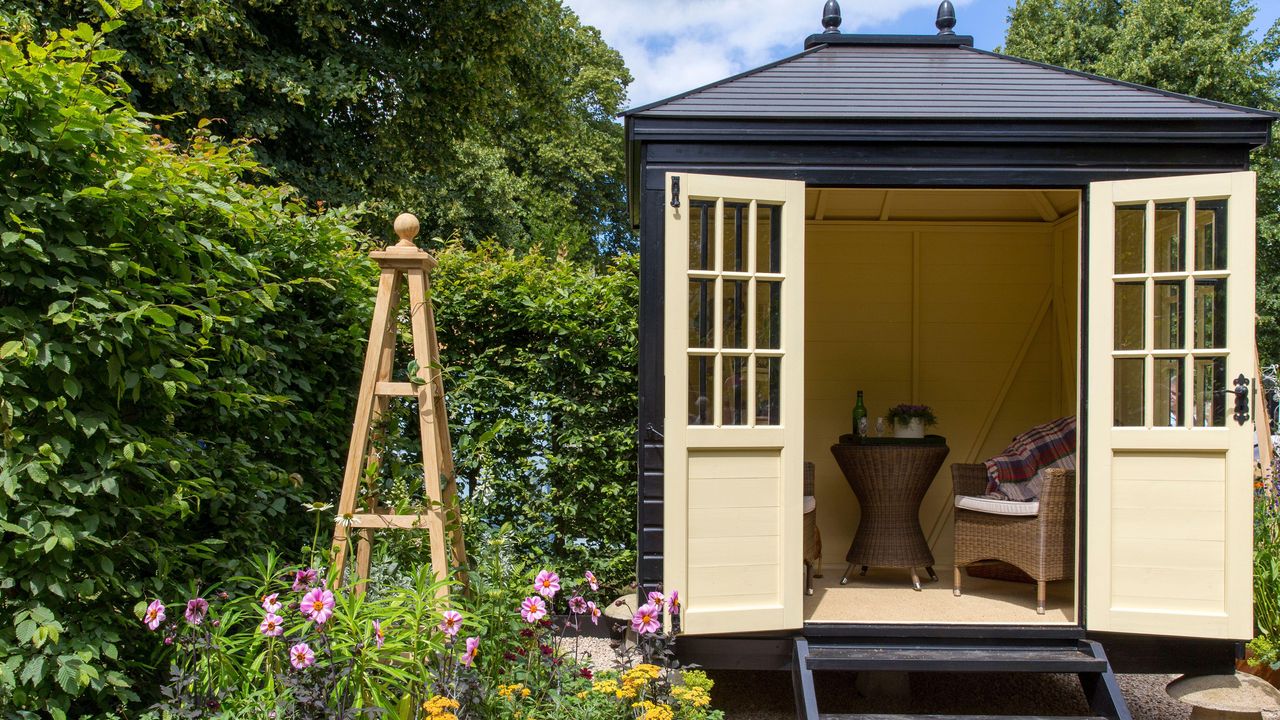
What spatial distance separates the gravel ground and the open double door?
844 mm

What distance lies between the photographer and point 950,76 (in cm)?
398

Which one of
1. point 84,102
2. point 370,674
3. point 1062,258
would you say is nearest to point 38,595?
point 370,674

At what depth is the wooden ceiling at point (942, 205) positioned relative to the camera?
5105mm

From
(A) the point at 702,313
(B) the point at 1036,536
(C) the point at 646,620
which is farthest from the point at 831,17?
(C) the point at 646,620

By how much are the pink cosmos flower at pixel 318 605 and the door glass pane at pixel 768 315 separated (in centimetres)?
184

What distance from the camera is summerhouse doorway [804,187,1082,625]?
538 centimetres

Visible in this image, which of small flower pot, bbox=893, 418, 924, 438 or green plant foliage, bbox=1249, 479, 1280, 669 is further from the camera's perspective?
small flower pot, bbox=893, 418, 924, 438

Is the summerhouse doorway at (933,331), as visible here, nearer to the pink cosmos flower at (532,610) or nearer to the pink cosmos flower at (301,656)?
the pink cosmos flower at (532,610)

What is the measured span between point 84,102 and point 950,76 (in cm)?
337

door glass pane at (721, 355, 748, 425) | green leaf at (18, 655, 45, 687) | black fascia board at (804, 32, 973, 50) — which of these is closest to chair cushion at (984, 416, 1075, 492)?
door glass pane at (721, 355, 748, 425)

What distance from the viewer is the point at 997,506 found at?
411cm

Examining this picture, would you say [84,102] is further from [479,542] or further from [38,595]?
[479,542]

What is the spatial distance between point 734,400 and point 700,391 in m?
0.14

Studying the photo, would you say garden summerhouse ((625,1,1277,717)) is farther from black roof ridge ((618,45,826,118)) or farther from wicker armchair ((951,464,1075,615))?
wicker armchair ((951,464,1075,615))
